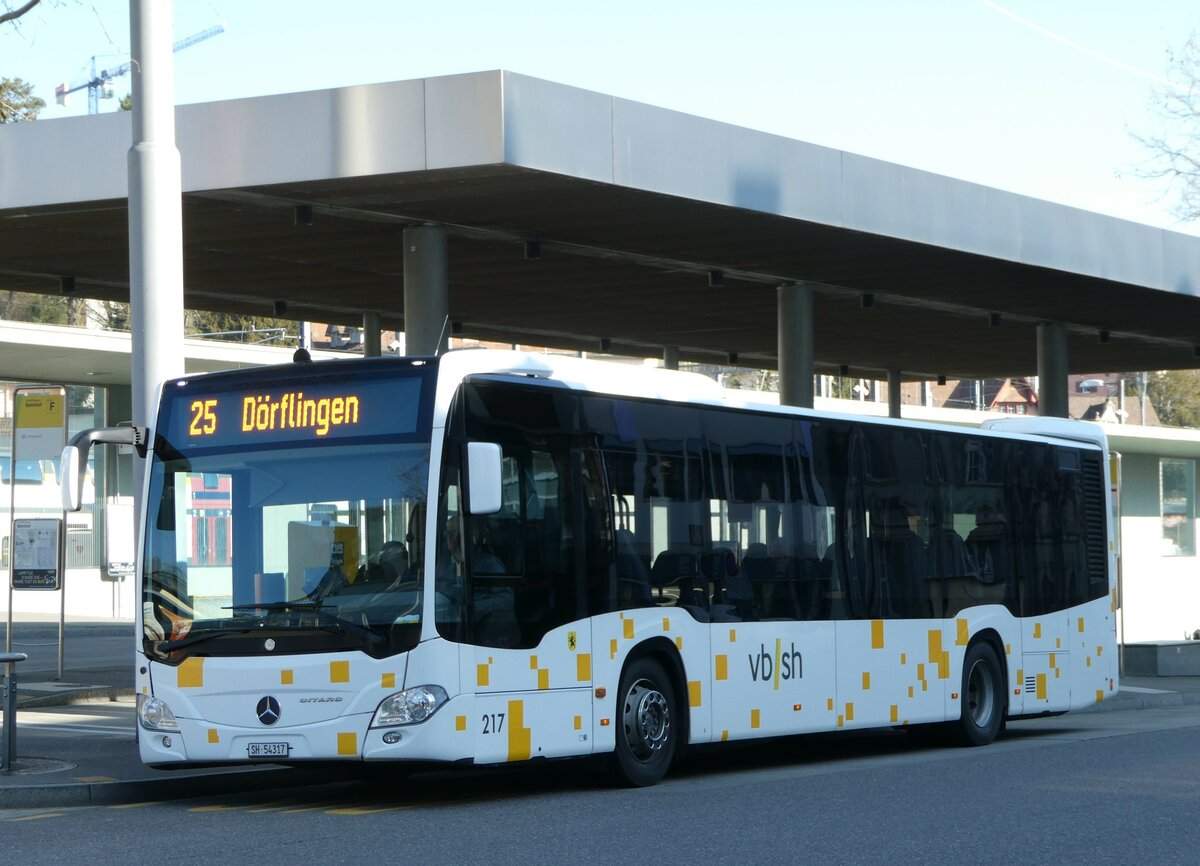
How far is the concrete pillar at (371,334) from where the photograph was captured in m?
28.7

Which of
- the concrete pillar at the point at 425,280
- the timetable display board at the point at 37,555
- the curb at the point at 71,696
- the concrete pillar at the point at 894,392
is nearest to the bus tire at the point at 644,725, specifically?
the timetable display board at the point at 37,555

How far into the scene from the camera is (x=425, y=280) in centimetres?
2103

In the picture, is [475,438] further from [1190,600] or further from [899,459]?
[1190,600]

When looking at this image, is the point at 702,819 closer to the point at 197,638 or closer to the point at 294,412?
the point at 197,638

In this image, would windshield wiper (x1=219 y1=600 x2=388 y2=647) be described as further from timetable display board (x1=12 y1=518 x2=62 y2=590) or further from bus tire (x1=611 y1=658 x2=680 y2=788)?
timetable display board (x1=12 y1=518 x2=62 y2=590)

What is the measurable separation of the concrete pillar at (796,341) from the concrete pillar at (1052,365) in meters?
6.45

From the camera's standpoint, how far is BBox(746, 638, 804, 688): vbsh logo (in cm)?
1375

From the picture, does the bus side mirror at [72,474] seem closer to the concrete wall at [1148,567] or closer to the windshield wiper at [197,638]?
the windshield wiper at [197,638]

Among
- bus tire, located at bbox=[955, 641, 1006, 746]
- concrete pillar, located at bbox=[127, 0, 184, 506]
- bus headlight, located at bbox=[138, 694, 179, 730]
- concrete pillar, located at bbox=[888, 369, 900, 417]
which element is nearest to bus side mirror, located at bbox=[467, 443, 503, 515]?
bus headlight, located at bbox=[138, 694, 179, 730]

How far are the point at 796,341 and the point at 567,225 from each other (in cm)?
615

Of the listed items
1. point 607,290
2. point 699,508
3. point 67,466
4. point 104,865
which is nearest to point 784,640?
point 699,508

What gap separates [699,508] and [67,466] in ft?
15.0

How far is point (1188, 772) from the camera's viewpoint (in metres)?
13.3

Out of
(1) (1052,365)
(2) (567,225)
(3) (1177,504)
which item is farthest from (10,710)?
(3) (1177,504)
